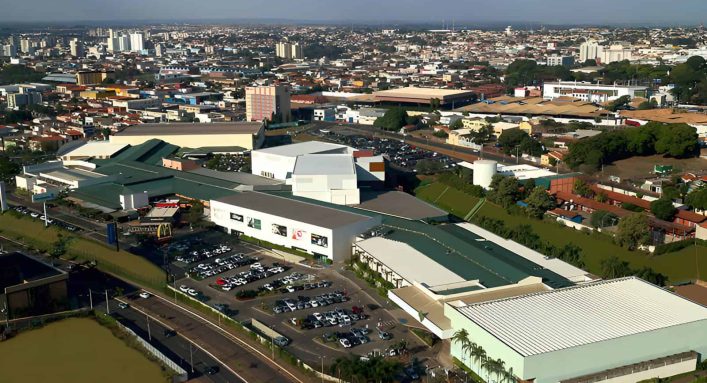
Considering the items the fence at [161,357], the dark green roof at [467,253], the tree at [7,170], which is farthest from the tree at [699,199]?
the tree at [7,170]

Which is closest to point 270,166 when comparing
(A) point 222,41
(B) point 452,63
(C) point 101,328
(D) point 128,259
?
(D) point 128,259

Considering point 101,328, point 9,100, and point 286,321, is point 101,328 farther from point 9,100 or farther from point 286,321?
point 9,100

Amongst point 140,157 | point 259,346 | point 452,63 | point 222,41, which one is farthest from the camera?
point 222,41

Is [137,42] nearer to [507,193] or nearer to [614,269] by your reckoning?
[507,193]

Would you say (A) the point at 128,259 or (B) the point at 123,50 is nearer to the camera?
(A) the point at 128,259

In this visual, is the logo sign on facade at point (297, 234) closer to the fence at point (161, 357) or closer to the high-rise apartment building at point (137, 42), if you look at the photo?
the fence at point (161, 357)

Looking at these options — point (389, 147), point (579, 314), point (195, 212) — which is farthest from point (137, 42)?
point (579, 314)
